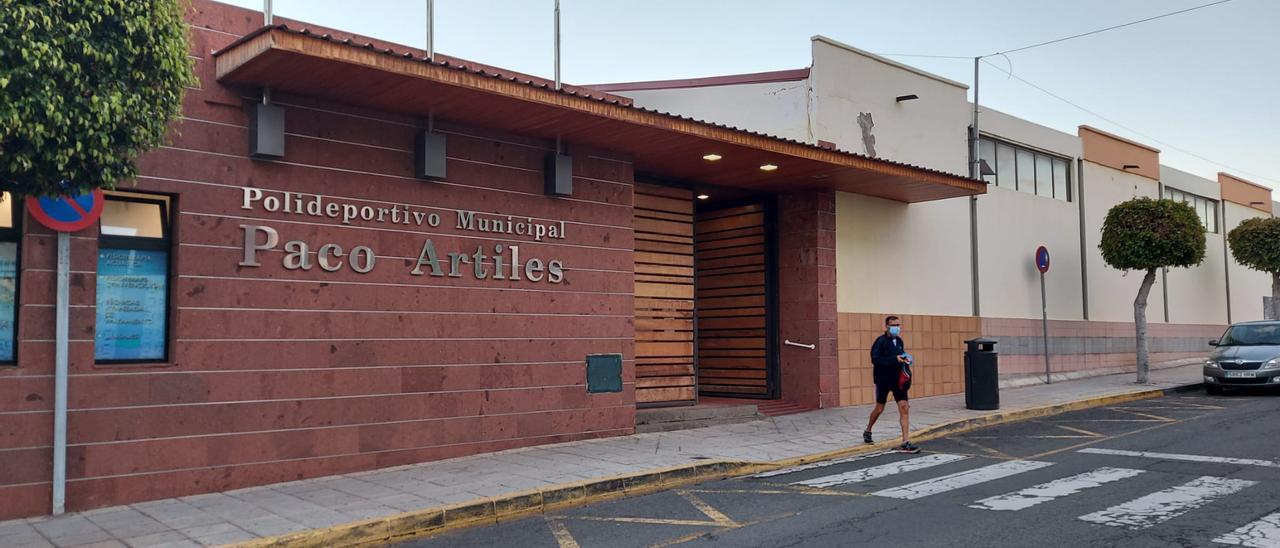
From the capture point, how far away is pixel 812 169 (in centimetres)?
1378

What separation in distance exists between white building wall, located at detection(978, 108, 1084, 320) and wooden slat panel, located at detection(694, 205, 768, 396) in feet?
18.5

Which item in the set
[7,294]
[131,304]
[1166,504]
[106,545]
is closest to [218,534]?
[106,545]

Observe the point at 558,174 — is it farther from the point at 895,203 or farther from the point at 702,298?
the point at 895,203

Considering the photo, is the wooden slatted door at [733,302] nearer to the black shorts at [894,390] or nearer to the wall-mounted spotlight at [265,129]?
the black shorts at [894,390]

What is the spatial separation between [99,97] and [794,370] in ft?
37.9

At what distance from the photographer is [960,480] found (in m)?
8.89

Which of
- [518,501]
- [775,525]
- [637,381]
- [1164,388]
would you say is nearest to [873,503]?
[775,525]

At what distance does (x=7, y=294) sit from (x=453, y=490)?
4.21m

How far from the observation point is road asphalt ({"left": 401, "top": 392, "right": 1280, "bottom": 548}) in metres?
6.71

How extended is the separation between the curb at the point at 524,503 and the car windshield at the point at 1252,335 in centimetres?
1059

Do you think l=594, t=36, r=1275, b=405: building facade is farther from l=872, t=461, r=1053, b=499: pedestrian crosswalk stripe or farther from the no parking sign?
the no parking sign

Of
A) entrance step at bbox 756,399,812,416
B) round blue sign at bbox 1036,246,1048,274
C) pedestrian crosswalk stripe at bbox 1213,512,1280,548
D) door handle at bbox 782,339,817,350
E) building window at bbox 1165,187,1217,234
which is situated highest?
building window at bbox 1165,187,1217,234

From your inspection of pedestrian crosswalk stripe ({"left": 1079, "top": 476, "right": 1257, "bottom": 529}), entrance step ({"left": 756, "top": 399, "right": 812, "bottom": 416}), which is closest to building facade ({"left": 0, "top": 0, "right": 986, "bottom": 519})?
entrance step ({"left": 756, "top": 399, "right": 812, "bottom": 416})

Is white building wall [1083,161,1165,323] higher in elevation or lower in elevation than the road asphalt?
higher
